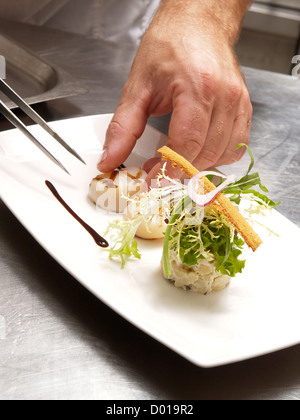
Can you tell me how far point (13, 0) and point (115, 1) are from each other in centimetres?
44

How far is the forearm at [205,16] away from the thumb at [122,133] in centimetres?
27

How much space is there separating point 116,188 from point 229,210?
40cm

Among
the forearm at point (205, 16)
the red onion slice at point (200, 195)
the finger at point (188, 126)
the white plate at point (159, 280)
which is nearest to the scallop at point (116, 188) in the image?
the white plate at point (159, 280)

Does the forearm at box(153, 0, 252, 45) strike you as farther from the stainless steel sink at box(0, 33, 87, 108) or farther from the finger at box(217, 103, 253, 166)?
the stainless steel sink at box(0, 33, 87, 108)

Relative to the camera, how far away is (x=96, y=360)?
0.92 m

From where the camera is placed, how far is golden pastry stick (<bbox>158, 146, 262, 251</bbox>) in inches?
38.0

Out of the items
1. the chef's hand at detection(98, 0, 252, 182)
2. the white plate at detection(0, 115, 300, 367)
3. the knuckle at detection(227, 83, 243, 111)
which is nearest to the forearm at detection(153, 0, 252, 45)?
the chef's hand at detection(98, 0, 252, 182)

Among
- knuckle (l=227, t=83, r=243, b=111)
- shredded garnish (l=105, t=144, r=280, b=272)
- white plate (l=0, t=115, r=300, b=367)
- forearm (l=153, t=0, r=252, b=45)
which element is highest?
forearm (l=153, t=0, r=252, b=45)

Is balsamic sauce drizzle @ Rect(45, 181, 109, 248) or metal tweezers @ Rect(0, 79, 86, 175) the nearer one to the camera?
balsamic sauce drizzle @ Rect(45, 181, 109, 248)

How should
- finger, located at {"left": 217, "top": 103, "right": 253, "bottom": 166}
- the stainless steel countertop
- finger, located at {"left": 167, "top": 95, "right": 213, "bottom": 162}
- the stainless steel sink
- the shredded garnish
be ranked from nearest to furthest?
the stainless steel countertop, the shredded garnish, finger, located at {"left": 167, "top": 95, "right": 213, "bottom": 162}, finger, located at {"left": 217, "top": 103, "right": 253, "bottom": 166}, the stainless steel sink

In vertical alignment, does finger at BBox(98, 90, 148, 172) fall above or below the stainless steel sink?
above

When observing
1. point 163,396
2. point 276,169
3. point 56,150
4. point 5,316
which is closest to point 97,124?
point 56,150

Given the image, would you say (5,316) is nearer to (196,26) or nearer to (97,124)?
(97,124)

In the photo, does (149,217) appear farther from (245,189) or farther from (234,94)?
(234,94)
